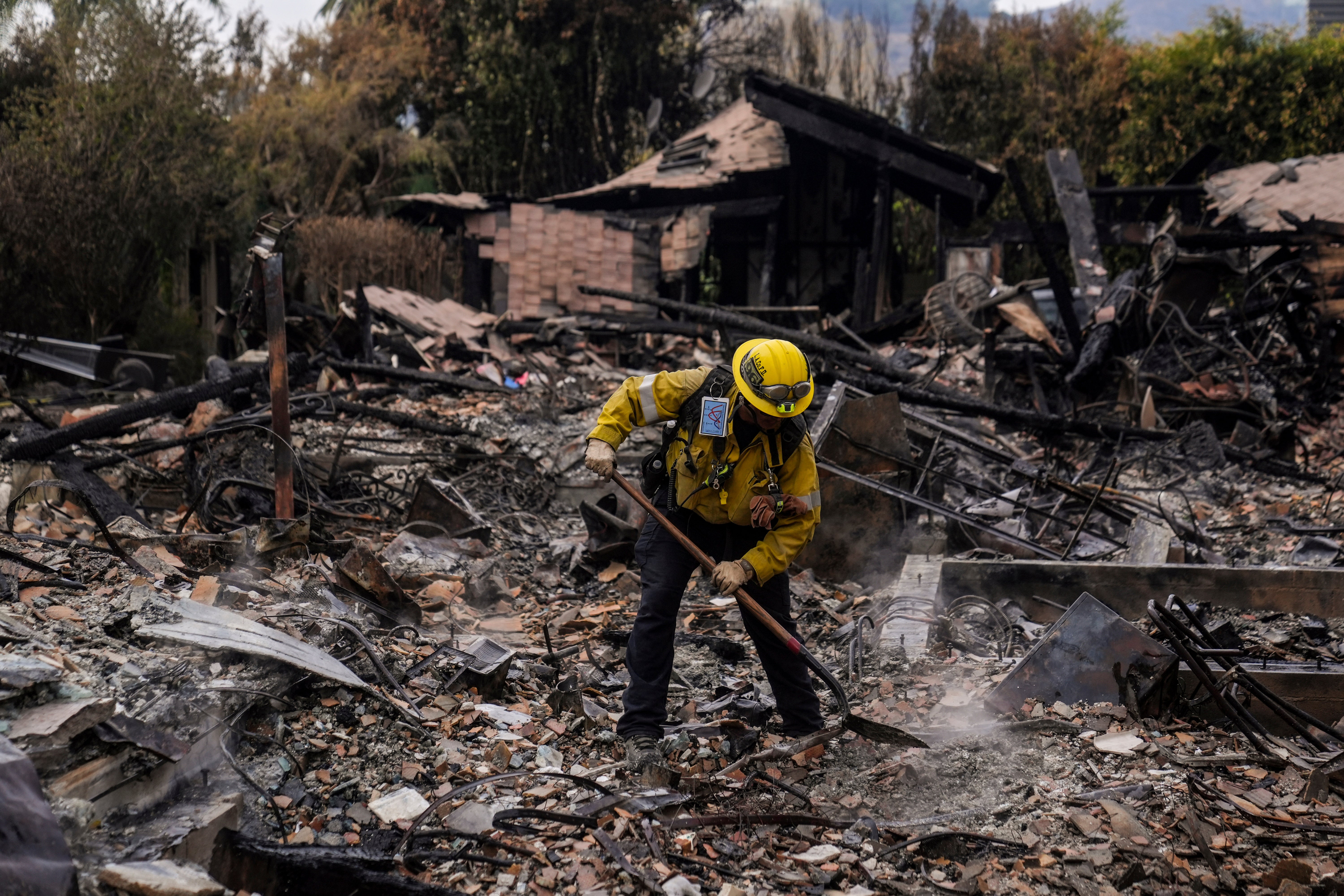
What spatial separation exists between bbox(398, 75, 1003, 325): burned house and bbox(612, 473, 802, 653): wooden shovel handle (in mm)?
11600

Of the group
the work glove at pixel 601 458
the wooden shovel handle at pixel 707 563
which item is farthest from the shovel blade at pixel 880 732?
the work glove at pixel 601 458

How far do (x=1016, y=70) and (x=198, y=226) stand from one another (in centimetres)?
1896

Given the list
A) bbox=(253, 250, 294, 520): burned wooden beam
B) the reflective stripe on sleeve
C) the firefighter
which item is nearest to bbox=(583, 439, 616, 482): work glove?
the firefighter

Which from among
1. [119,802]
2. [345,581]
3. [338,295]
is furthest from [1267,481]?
[338,295]

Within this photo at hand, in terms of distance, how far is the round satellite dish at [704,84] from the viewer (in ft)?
77.9

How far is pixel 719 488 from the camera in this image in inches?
151

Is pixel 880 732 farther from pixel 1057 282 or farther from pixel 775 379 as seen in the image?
pixel 1057 282

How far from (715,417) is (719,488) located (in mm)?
301

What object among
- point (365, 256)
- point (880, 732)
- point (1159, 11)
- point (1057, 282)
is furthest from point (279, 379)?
point (1159, 11)

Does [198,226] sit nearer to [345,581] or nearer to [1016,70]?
[345,581]

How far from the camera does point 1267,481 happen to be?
8383 mm

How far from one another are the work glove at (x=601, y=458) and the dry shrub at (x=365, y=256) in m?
12.3

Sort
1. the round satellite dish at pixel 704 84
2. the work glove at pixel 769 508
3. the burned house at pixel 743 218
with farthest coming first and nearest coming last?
1. the round satellite dish at pixel 704 84
2. the burned house at pixel 743 218
3. the work glove at pixel 769 508

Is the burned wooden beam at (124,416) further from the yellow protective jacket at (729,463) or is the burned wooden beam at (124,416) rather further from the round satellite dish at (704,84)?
the round satellite dish at (704,84)
